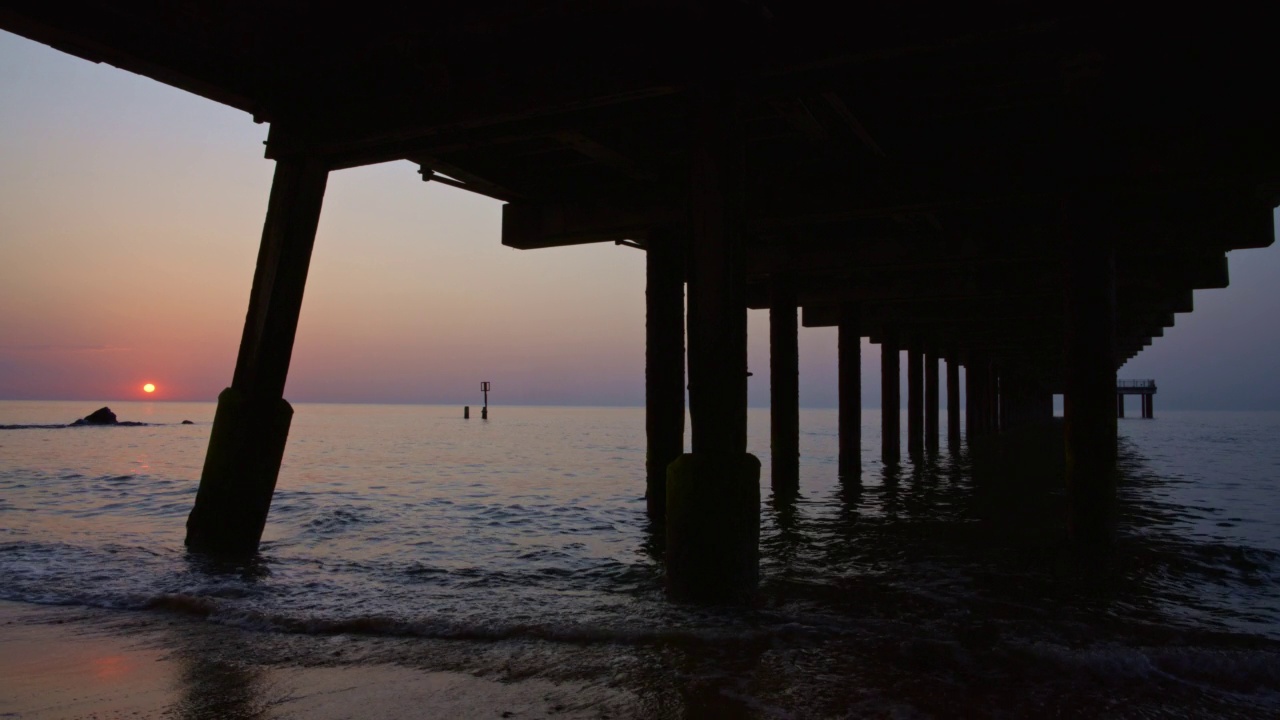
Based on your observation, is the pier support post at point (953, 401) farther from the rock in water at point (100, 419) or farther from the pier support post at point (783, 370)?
the rock in water at point (100, 419)

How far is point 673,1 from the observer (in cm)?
458

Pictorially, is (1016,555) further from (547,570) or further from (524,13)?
(524,13)

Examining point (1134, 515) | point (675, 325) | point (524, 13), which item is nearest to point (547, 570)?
point (675, 325)

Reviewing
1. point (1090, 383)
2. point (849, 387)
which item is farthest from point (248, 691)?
point (849, 387)

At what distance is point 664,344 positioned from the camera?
347 inches

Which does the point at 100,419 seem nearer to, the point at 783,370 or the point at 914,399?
the point at 914,399

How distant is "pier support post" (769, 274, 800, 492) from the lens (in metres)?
11.9

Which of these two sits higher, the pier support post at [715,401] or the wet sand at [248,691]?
the pier support post at [715,401]

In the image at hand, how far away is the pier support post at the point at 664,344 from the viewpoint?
8852 millimetres

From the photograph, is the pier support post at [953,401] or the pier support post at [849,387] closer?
the pier support post at [849,387]

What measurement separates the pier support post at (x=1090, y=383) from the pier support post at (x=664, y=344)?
11.9ft

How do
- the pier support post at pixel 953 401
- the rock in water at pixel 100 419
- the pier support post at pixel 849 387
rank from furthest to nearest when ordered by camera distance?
1. the rock in water at pixel 100 419
2. the pier support post at pixel 953 401
3. the pier support post at pixel 849 387

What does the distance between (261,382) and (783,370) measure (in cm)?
759

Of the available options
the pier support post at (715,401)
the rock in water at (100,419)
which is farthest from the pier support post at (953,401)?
the rock in water at (100,419)
